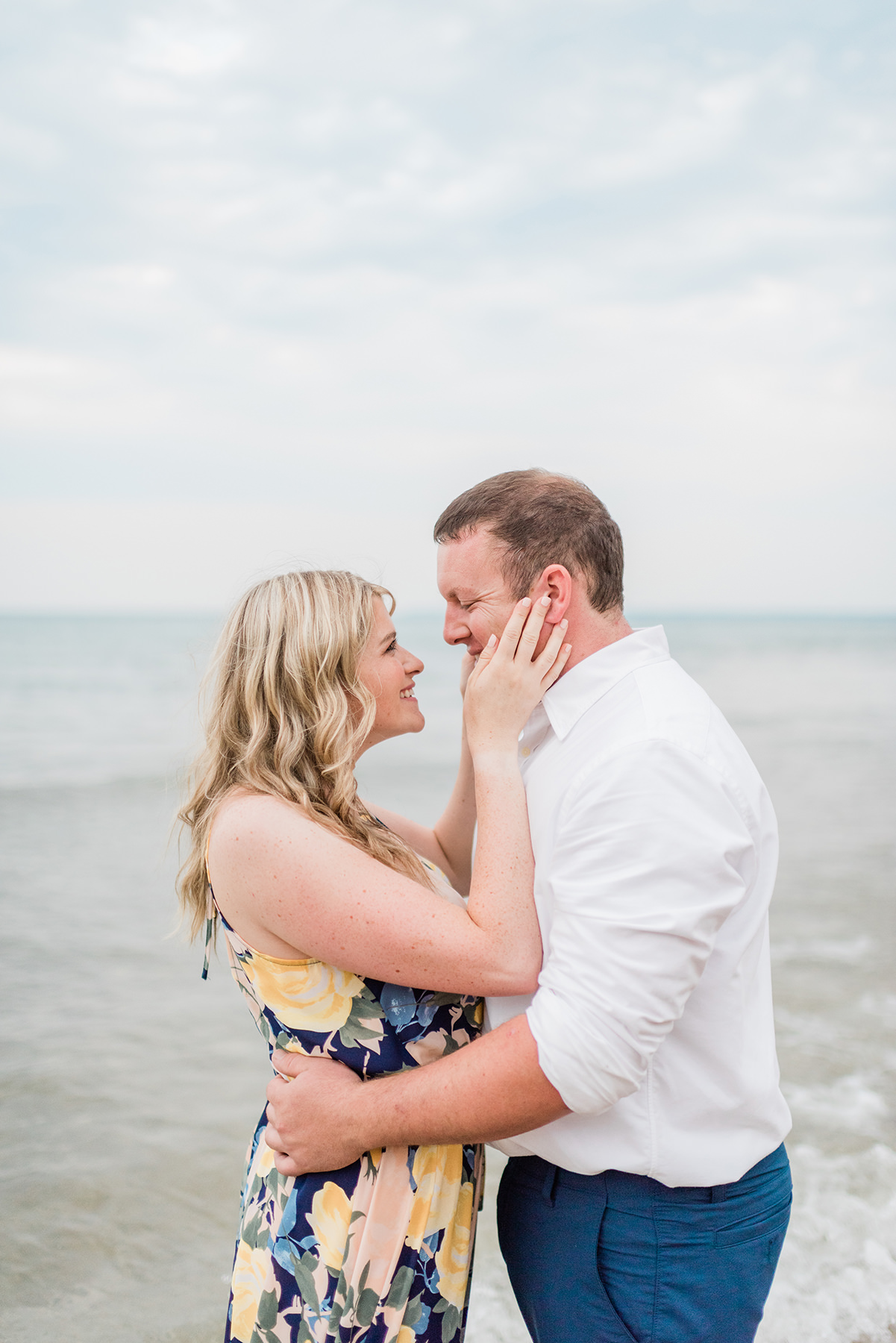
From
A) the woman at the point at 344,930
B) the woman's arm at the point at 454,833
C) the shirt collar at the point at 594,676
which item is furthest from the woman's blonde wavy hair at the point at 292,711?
the woman's arm at the point at 454,833

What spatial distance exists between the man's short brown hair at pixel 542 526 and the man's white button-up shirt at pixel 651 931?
0.68 feet

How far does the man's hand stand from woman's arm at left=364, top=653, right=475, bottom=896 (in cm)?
101

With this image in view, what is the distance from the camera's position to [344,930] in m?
1.95

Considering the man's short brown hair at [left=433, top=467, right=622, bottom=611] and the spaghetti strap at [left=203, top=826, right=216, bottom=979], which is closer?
the man's short brown hair at [left=433, top=467, right=622, bottom=611]

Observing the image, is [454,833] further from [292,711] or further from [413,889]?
[413,889]

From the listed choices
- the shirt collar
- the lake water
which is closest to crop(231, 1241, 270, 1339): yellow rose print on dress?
the lake water

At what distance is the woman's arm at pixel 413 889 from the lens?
193 cm

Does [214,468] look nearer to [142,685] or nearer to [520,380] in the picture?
[142,685]

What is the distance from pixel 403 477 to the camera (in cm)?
2850

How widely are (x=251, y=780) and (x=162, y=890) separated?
7.82 metres

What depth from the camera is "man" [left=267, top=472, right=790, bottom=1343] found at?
1670mm

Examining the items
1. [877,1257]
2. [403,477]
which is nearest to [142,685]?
[403,477]

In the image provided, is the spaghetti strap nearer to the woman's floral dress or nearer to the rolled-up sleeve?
the woman's floral dress

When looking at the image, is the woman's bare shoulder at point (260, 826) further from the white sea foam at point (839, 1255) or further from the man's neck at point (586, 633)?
the white sea foam at point (839, 1255)
